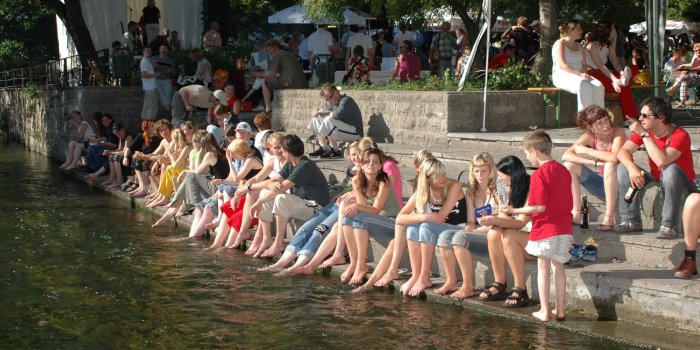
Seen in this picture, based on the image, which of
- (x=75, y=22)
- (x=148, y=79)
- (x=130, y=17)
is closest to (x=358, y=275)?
(x=148, y=79)

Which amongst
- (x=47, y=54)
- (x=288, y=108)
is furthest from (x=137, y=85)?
(x=47, y=54)

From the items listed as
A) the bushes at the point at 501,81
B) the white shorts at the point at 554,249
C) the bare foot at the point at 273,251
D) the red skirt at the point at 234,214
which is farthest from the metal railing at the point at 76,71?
the white shorts at the point at 554,249

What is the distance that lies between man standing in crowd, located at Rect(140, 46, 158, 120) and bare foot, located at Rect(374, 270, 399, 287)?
13.4 m

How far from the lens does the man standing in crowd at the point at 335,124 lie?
15633 millimetres

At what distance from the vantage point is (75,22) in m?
26.5

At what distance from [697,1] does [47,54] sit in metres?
34.7

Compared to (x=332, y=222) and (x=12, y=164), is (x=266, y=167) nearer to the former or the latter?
(x=332, y=222)

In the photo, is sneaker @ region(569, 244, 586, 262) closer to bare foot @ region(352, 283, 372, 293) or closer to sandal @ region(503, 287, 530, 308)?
sandal @ region(503, 287, 530, 308)

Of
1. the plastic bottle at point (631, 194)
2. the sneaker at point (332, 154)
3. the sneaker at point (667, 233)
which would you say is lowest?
the sneaker at point (667, 233)

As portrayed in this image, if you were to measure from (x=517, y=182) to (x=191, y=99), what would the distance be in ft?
42.3

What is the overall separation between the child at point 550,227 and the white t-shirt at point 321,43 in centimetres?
1652

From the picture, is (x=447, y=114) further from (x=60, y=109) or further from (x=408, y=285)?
(x=60, y=109)

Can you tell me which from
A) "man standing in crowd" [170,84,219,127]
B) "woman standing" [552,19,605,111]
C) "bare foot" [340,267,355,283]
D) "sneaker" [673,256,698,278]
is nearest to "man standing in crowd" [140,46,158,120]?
"man standing in crowd" [170,84,219,127]

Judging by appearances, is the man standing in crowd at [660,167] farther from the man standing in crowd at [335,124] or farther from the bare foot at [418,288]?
the man standing in crowd at [335,124]
